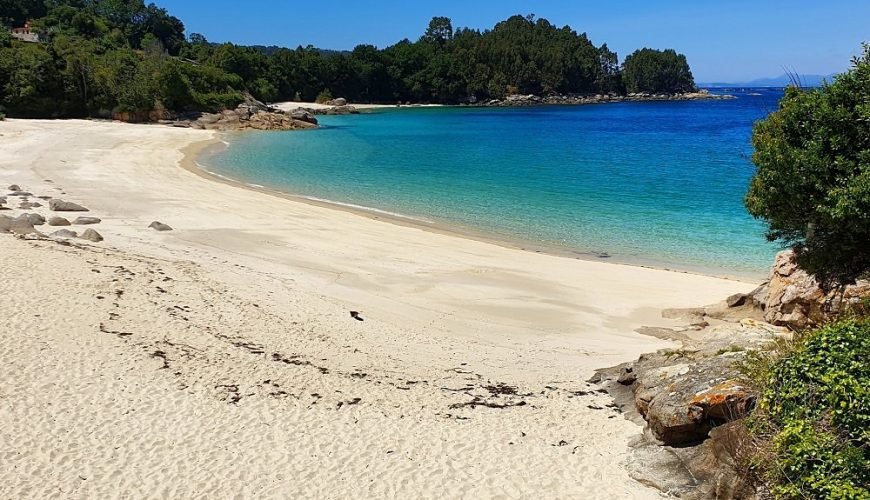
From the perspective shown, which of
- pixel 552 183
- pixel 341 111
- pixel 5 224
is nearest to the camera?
pixel 5 224

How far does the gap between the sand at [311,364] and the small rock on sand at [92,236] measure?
399mm

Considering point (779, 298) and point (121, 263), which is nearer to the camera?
point (779, 298)

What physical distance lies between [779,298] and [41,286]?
55.7ft

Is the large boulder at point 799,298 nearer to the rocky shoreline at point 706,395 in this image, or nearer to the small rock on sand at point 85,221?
the rocky shoreline at point 706,395

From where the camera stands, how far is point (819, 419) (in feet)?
22.4

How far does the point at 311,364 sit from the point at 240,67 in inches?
4417

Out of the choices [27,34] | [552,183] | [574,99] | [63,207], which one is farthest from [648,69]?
[63,207]

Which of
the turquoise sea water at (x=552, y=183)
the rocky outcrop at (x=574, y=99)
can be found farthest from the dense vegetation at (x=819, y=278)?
Answer: the rocky outcrop at (x=574, y=99)

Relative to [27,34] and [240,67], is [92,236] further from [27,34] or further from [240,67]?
[27,34]

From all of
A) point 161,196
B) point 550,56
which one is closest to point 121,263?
point 161,196

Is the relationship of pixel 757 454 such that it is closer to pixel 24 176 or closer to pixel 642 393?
pixel 642 393

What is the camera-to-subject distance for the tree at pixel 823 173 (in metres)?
8.91

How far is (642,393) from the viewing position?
1040 cm

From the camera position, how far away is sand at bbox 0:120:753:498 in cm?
859
